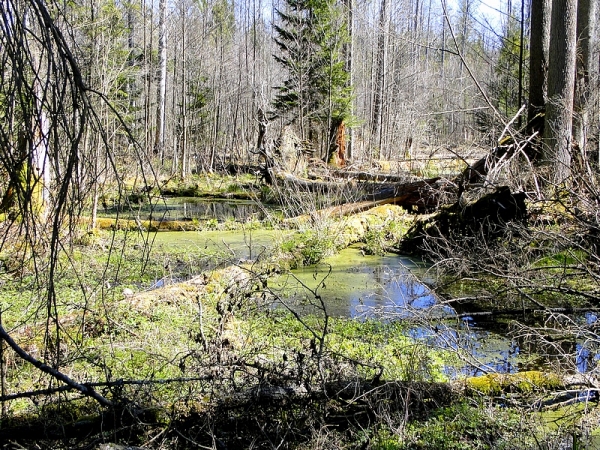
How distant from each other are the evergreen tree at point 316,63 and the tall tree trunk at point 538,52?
11.2m

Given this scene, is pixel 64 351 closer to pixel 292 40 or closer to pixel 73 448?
pixel 73 448

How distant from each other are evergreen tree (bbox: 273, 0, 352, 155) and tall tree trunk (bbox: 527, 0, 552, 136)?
11.2 meters

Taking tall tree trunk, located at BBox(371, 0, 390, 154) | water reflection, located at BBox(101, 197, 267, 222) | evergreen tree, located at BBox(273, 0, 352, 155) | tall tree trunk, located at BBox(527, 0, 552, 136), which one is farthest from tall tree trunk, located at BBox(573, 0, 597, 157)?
tall tree trunk, located at BBox(371, 0, 390, 154)

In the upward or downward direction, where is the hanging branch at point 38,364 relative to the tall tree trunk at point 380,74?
downward

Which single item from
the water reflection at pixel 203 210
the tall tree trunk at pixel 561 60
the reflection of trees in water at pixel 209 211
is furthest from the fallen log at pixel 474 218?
the reflection of trees in water at pixel 209 211

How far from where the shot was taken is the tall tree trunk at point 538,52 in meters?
11.0

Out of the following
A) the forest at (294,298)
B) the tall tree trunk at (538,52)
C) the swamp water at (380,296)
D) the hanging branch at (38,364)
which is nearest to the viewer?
the forest at (294,298)

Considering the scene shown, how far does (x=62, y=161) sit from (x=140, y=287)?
602cm

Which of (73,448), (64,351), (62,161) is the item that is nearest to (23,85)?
(62,161)

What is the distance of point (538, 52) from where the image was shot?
11.4m

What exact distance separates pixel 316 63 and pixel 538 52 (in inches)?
527

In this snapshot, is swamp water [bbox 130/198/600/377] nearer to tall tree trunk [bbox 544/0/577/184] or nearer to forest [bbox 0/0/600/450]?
forest [bbox 0/0/600/450]

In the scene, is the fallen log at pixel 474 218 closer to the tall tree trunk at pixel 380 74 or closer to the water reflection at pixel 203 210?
the water reflection at pixel 203 210

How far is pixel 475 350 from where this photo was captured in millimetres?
5609
